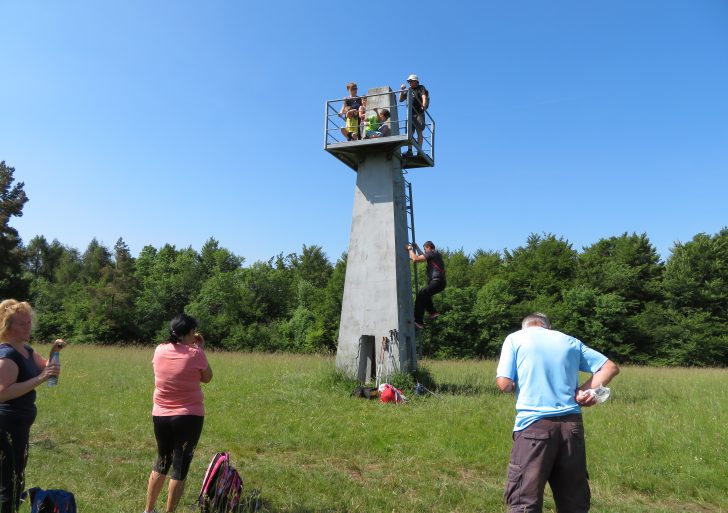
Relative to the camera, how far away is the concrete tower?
12.8 metres

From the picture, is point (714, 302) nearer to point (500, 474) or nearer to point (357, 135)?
point (357, 135)

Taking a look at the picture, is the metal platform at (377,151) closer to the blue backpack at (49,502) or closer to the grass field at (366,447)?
the grass field at (366,447)

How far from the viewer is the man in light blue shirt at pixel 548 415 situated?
3.81 metres

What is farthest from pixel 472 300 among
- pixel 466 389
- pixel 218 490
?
pixel 218 490

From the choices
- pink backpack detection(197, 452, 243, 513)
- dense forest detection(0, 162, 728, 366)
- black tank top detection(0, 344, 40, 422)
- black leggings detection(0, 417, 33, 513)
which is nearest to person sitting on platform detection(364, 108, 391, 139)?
pink backpack detection(197, 452, 243, 513)

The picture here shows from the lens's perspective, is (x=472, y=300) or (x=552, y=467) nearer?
(x=552, y=467)

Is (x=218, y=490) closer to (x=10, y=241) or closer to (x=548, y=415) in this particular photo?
(x=548, y=415)

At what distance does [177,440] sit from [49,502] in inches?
40.8

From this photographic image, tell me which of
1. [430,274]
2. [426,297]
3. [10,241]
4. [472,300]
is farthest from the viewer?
[472,300]

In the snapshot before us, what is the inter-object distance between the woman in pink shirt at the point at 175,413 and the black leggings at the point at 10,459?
40.1 inches

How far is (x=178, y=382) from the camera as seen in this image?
186 inches

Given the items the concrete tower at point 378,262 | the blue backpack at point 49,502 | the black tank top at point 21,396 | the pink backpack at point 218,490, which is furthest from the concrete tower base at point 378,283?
the black tank top at point 21,396

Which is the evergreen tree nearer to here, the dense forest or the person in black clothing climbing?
the dense forest

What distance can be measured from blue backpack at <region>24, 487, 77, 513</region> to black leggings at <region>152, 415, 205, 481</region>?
2.59ft
